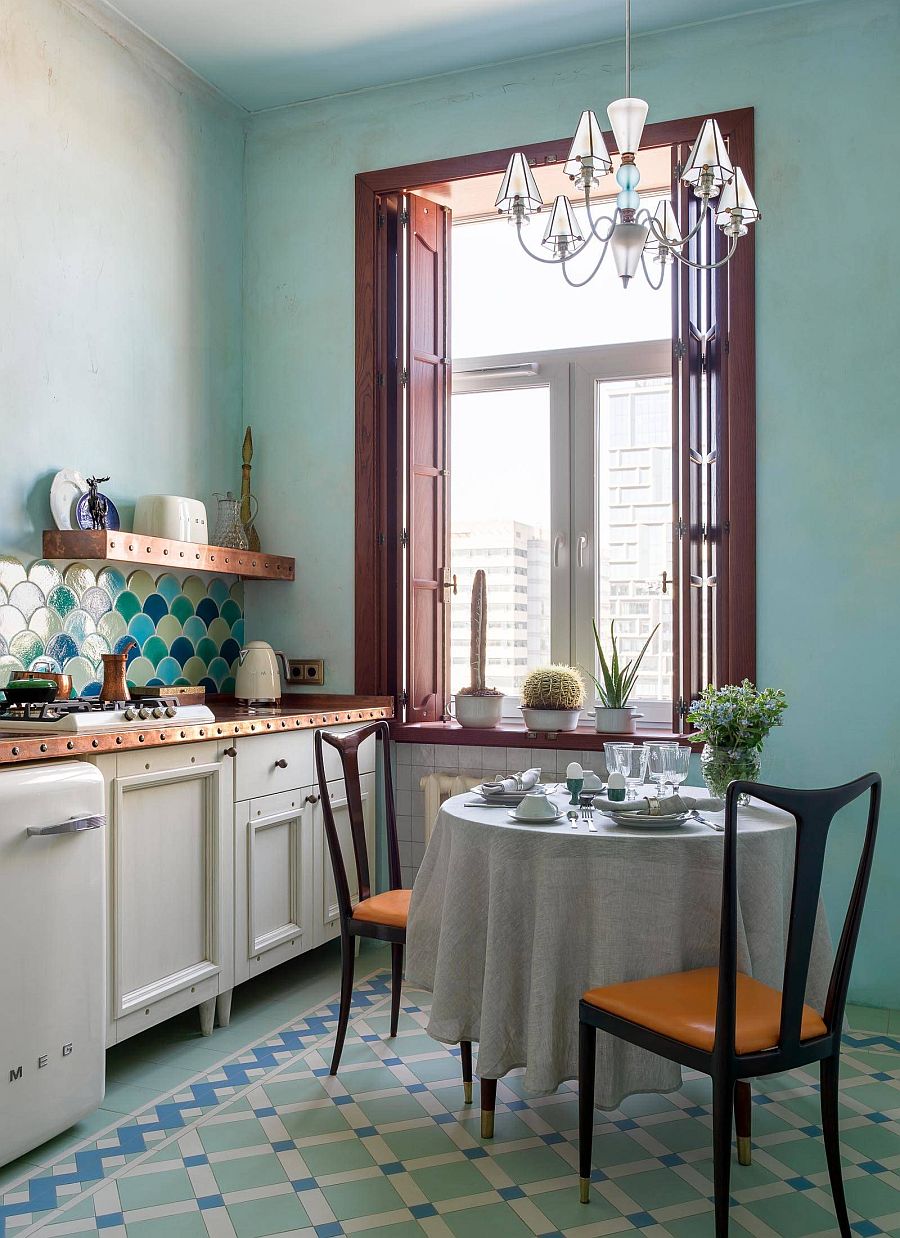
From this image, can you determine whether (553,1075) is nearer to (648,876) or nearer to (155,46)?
(648,876)

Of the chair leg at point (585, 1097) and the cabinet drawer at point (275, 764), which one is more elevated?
the cabinet drawer at point (275, 764)

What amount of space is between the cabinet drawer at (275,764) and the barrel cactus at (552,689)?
675 mm

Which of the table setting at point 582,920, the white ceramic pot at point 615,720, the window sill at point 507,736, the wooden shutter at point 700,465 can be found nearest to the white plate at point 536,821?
the table setting at point 582,920

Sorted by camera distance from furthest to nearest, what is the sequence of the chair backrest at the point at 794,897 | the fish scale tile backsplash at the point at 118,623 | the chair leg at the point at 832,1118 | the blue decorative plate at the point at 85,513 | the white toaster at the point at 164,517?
the white toaster at the point at 164,517 → the blue decorative plate at the point at 85,513 → the fish scale tile backsplash at the point at 118,623 → the chair leg at the point at 832,1118 → the chair backrest at the point at 794,897

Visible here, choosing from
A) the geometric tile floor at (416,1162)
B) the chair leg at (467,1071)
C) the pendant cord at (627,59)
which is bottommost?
the geometric tile floor at (416,1162)

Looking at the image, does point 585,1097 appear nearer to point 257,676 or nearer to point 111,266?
point 257,676

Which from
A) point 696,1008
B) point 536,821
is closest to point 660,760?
point 536,821

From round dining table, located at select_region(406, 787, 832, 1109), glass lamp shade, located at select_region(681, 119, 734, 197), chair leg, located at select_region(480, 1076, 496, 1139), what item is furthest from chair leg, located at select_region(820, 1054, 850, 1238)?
glass lamp shade, located at select_region(681, 119, 734, 197)

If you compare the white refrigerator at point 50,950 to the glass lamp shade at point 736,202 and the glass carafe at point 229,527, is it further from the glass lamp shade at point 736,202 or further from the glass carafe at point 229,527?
the glass lamp shade at point 736,202

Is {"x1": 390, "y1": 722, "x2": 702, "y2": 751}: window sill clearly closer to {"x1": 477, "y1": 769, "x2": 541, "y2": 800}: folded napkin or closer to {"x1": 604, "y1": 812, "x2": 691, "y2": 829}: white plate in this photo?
{"x1": 477, "y1": 769, "x2": 541, "y2": 800}: folded napkin

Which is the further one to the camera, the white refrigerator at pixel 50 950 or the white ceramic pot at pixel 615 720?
the white ceramic pot at pixel 615 720

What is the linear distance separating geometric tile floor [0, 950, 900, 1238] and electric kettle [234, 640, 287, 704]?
1.30 meters

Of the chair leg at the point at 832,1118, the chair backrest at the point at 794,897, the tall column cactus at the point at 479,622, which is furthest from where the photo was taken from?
the tall column cactus at the point at 479,622

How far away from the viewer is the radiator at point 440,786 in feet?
12.1
